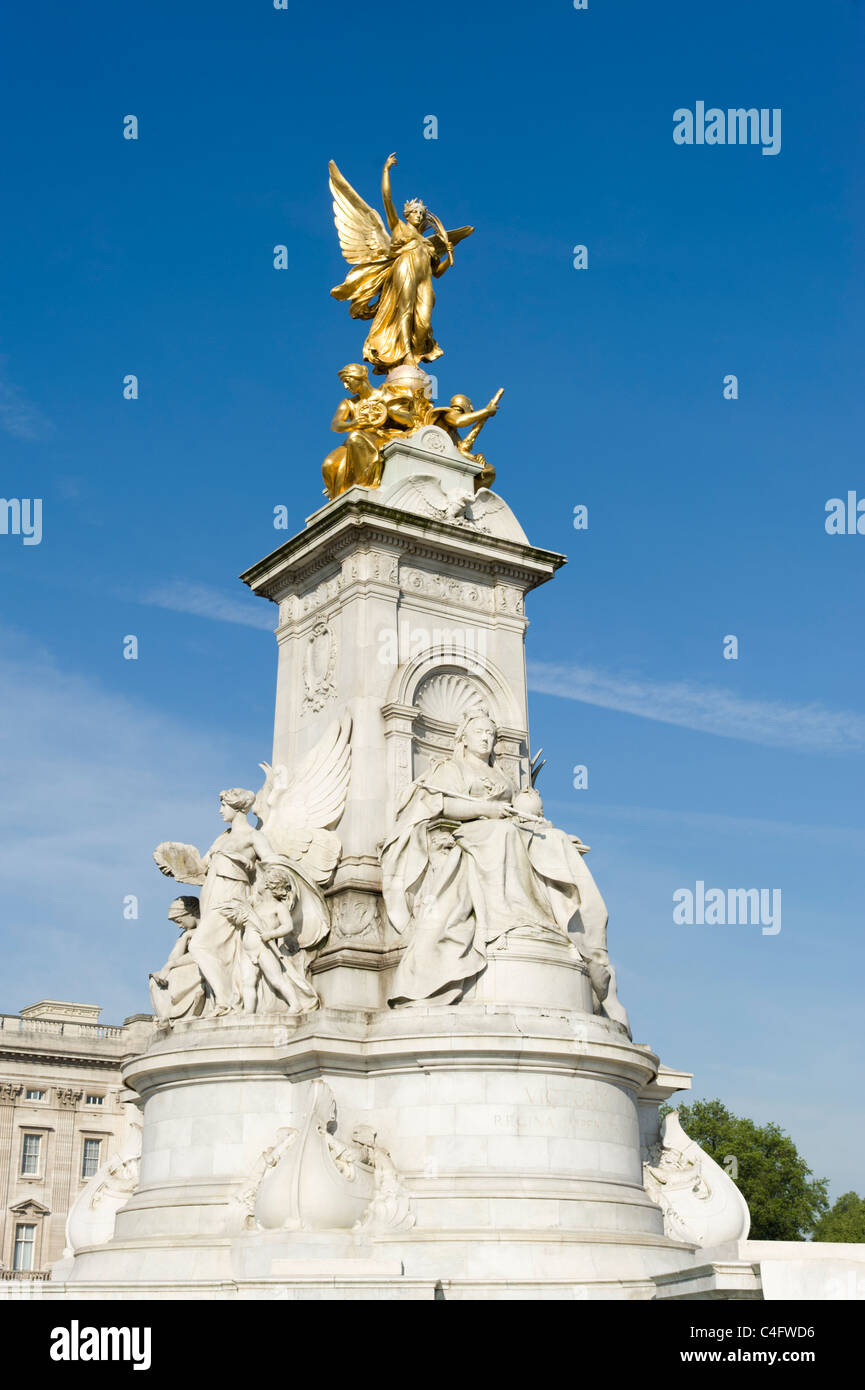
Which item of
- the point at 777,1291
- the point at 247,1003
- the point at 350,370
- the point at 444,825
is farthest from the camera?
the point at 350,370

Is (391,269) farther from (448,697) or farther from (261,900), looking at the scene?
(261,900)

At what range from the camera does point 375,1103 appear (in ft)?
58.0

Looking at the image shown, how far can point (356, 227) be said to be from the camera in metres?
25.4

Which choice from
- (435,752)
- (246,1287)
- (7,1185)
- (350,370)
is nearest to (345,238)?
(350,370)

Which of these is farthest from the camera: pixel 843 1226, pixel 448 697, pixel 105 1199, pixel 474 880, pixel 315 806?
pixel 843 1226

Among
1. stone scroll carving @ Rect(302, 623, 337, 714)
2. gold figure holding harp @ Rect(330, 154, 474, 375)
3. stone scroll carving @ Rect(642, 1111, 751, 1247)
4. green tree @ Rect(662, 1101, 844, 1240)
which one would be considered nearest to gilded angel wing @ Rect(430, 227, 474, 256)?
gold figure holding harp @ Rect(330, 154, 474, 375)

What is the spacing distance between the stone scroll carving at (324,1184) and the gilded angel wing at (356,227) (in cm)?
1459

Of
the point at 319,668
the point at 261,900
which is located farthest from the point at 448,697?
the point at 261,900

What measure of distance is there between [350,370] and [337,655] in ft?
16.7

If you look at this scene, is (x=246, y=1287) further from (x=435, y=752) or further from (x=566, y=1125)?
(x=435, y=752)

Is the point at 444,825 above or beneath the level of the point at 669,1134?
above

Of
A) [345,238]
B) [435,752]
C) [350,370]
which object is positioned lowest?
[435,752]

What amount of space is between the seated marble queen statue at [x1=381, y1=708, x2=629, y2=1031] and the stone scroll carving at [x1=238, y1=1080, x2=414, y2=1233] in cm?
206

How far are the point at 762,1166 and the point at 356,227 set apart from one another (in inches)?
1460
